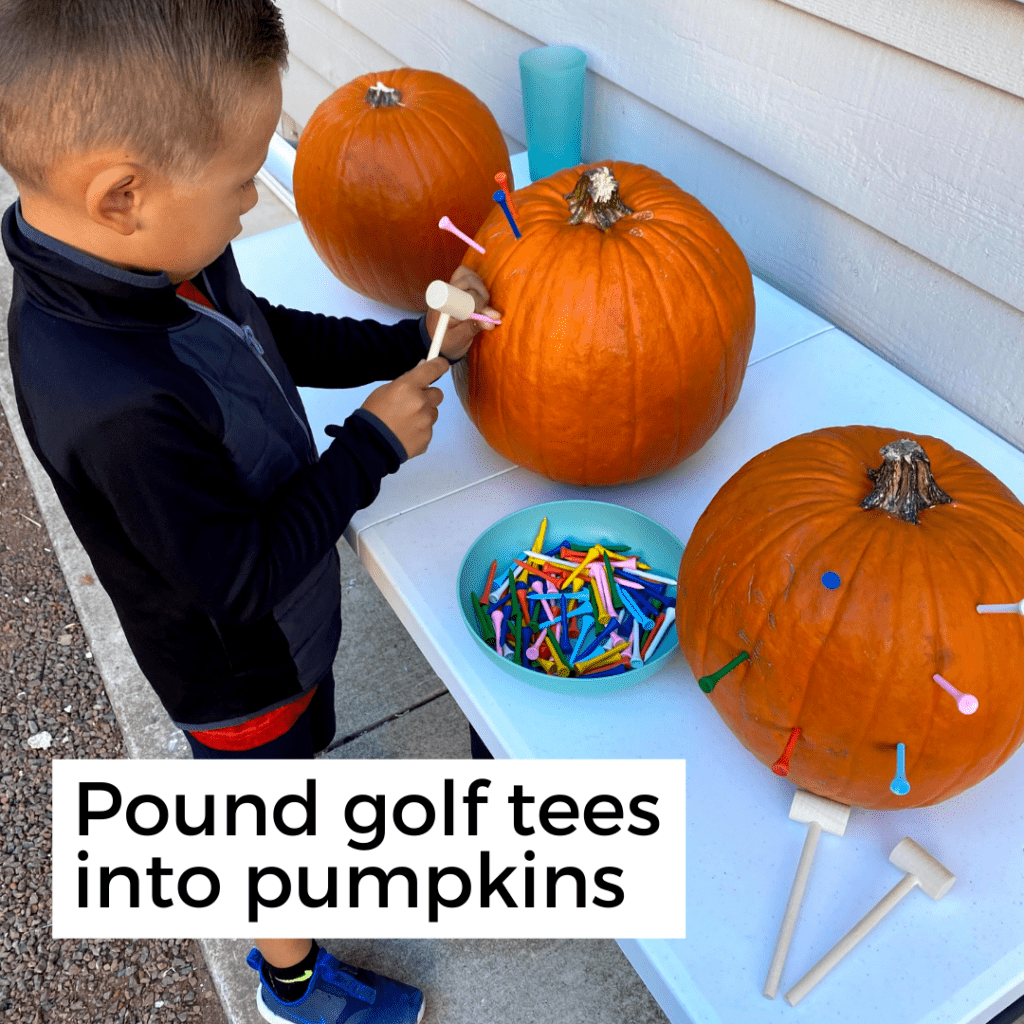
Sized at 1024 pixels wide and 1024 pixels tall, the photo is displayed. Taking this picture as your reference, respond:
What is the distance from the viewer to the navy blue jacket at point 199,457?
0.86 meters

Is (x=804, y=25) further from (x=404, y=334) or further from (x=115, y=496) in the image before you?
(x=115, y=496)

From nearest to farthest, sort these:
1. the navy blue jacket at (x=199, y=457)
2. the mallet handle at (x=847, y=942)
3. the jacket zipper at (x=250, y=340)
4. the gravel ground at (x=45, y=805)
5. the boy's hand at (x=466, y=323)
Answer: the mallet handle at (x=847, y=942), the navy blue jacket at (x=199, y=457), the jacket zipper at (x=250, y=340), the boy's hand at (x=466, y=323), the gravel ground at (x=45, y=805)

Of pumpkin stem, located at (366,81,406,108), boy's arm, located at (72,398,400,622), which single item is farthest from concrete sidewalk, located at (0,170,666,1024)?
pumpkin stem, located at (366,81,406,108)

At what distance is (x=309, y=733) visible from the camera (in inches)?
52.2

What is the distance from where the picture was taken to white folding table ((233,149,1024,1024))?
30.5 inches

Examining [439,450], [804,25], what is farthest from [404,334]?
[804,25]

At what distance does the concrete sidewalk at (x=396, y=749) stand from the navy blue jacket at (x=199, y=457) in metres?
0.61

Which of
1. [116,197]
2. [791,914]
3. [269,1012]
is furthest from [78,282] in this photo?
[269,1012]

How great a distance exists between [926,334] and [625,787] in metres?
0.81

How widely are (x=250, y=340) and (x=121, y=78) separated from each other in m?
0.33

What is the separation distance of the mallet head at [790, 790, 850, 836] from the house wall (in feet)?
2.12

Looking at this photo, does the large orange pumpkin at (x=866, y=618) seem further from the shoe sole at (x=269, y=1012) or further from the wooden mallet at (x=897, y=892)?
the shoe sole at (x=269, y=1012)

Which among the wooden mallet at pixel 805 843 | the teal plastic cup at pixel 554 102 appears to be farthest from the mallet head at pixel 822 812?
the teal plastic cup at pixel 554 102

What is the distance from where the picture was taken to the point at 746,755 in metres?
0.94
